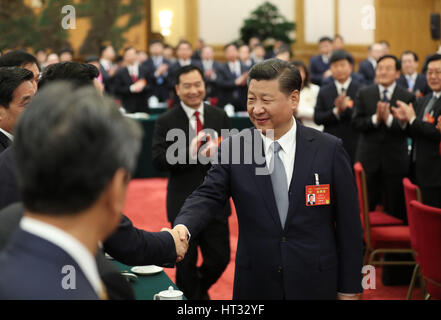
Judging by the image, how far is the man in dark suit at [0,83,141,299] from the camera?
98 cm

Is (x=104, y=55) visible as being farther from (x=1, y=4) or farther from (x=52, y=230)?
(x=52, y=230)

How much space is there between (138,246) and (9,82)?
42.1 inches

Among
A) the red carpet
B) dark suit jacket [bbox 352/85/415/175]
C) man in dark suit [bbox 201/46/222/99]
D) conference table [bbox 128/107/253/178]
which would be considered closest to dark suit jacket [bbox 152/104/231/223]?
the red carpet

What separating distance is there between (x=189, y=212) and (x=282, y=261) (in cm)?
45

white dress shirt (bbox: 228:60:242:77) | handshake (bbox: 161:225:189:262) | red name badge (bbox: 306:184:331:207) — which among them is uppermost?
white dress shirt (bbox: 228:60:242:77)

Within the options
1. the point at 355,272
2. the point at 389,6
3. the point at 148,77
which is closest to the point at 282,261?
the point at 355,272

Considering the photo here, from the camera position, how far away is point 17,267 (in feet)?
3.27

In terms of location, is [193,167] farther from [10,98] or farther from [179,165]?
[10,98]

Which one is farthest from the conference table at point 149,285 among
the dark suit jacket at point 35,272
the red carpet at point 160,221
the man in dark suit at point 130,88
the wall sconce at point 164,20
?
the wall sconce at point 164,20

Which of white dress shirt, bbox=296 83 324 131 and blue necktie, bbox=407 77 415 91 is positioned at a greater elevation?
blue necktie, bbox=407 77 415 91

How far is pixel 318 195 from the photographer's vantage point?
2422 millimetres

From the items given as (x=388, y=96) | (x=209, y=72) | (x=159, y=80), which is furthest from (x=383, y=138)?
(x=159, y=80)

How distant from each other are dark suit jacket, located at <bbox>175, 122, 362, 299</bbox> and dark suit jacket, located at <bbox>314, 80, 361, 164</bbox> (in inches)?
148

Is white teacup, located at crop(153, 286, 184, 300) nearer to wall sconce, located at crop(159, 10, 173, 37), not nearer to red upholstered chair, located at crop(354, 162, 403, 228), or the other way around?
red upholstered chair, located at crop(354, 162, 403, 228)
